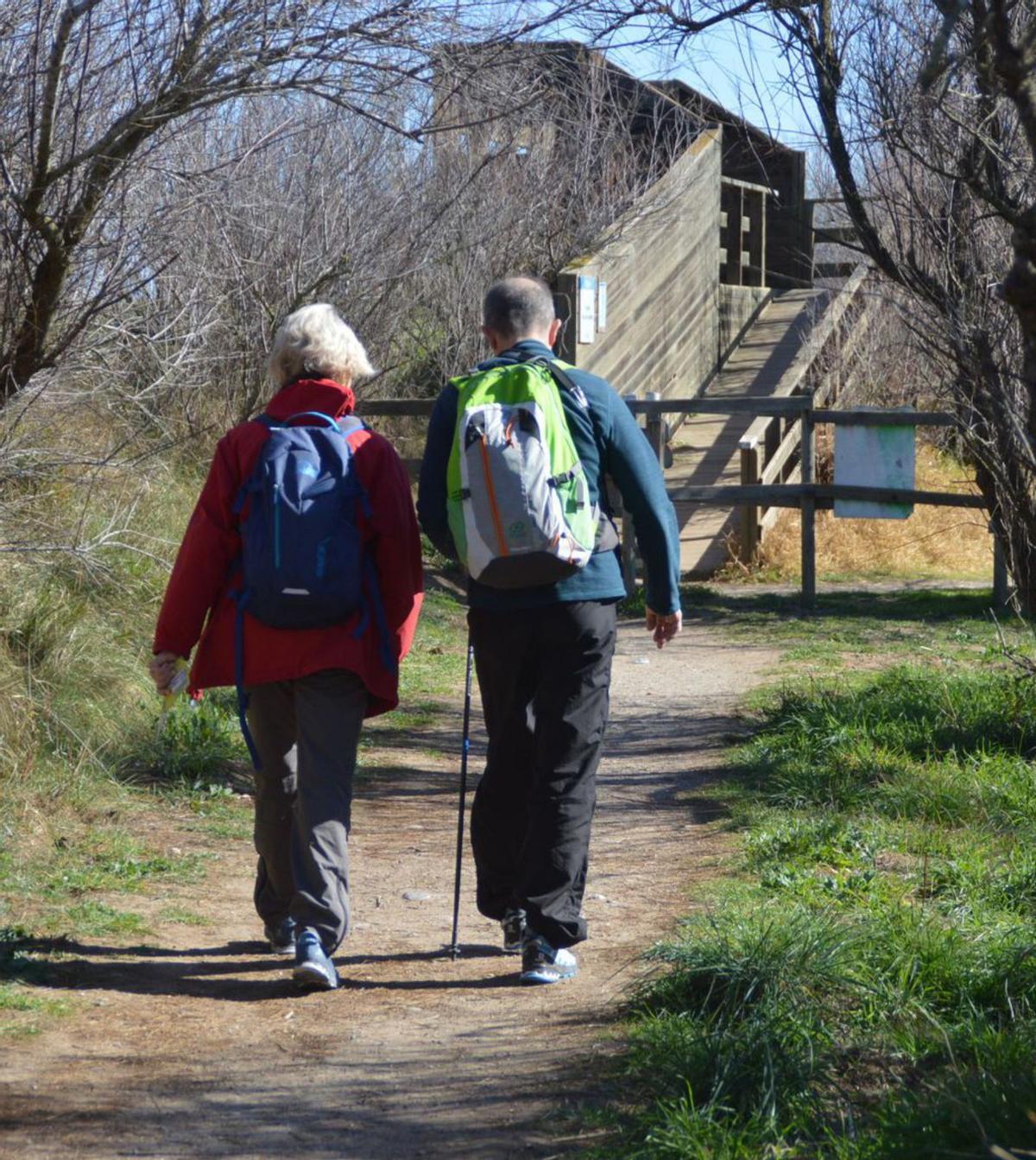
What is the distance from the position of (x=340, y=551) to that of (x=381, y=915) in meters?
1.58

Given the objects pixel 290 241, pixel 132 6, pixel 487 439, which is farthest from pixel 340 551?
pixel 290 241

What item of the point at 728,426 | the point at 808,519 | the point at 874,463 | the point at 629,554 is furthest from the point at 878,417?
the point at 728,426

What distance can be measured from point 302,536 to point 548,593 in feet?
2.35

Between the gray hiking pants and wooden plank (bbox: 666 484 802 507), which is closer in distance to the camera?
the gray hiking pants

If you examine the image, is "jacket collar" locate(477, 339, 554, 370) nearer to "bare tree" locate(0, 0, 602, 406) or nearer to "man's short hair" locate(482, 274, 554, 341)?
"man's short hair" locate(482, 274, 554, 341)

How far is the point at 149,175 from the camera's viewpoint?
263 inches

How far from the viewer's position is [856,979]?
386 cm

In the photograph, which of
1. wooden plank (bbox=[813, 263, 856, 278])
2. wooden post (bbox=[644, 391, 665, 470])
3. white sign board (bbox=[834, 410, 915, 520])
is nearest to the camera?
white sign board (bbox=[834, 410, 915, 520])

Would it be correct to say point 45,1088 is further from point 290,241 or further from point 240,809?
point 290,241

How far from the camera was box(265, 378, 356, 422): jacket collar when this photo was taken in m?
4.55

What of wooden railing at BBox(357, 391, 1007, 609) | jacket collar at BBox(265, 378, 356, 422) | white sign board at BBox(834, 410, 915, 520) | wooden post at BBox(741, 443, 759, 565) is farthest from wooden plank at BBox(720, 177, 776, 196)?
jacket collar at BBox(265, 378, 356, 422)

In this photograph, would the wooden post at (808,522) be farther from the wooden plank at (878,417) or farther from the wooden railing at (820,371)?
the wooden railing at (820,371)

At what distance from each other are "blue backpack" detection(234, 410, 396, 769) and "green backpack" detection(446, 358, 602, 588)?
0.31m

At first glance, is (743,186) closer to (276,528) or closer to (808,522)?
(808,522)
